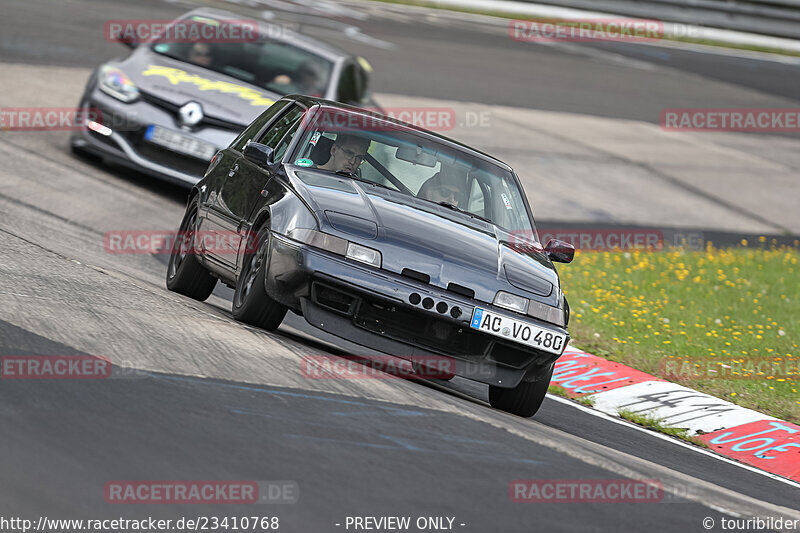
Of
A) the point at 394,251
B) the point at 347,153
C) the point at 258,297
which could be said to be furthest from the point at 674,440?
the point at 258,297

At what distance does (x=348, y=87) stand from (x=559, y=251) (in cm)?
634

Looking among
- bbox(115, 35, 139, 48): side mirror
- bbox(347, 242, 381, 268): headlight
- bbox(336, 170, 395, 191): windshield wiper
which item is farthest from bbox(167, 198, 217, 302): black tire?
bbox(115, 35, 139, 48): side mirror

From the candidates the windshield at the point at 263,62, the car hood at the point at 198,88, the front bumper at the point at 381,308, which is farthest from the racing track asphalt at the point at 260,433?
the windshield at the point at 263,62

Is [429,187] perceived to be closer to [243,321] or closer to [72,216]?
[243,321]

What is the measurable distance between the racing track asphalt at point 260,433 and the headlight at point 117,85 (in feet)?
12.9

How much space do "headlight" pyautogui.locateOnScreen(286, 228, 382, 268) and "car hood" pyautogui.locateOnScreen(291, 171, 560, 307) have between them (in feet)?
0.12

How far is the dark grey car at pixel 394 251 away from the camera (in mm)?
6711

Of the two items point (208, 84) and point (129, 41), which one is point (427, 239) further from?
point (129, 41)

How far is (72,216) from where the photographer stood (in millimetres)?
11102

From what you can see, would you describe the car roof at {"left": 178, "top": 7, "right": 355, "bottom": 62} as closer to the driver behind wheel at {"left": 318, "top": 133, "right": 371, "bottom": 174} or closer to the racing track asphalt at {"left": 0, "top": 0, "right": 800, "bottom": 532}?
the racing track asphalt at {"left": 0, "top": 0, "right": 800, "bottom": 532}

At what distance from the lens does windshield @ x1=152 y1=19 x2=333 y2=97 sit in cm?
1326

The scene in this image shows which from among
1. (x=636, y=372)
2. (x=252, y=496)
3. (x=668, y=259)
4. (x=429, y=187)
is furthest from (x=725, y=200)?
(x=252, y=496)

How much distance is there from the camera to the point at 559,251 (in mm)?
7969

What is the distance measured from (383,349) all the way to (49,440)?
232 cm
